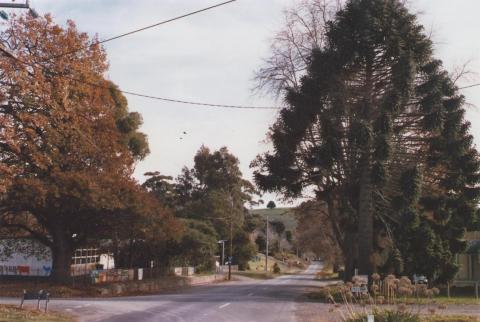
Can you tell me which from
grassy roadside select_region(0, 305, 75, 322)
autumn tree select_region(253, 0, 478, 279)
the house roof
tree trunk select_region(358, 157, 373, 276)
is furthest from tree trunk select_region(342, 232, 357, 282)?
grassy roadside select_region(0, 305, 75, 322)

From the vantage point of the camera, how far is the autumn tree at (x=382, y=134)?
31609 mm

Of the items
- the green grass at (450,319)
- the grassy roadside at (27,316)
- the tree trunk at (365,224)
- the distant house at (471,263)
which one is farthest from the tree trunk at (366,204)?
the grassy roadside at (27,316)

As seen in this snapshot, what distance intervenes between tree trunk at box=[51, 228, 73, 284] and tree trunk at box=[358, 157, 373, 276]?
17.2 meters

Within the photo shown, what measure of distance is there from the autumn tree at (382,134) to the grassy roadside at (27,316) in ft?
54.7

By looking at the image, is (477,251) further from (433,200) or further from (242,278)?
(242,278)

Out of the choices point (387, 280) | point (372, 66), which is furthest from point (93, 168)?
point (387, 280)

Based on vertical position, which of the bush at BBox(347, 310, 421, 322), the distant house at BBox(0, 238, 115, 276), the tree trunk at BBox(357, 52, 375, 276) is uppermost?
the tree trunk at BBox(357, 52, 375, 276)

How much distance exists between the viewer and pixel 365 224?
3294 cm

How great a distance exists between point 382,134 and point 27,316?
18.7 meters

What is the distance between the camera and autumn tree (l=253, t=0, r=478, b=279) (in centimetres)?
3161

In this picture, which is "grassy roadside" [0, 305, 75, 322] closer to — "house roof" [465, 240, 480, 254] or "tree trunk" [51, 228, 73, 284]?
"tree trunk" [51, 228, 73, 284]

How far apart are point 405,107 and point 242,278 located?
145 feet

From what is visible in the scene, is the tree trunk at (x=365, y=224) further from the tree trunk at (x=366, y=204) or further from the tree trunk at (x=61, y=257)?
the tree trunk at (x=61, y=257)

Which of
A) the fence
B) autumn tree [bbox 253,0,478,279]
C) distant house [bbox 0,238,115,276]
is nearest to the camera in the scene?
autumn tree [bbox 253,0,478,279]
